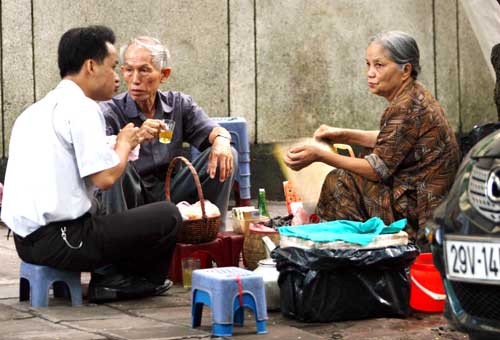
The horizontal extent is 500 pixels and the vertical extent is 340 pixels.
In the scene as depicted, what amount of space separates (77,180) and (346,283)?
4.50 ft

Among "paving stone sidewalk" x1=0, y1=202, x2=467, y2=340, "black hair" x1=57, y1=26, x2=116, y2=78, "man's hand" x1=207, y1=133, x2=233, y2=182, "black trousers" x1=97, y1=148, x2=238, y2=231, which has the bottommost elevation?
"paving stone sidewalk" x1=0, y1=202, x2=467, y2=340

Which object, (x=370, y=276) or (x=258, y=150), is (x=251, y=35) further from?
(x=370, y=276)

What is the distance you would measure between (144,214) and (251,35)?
5104mm

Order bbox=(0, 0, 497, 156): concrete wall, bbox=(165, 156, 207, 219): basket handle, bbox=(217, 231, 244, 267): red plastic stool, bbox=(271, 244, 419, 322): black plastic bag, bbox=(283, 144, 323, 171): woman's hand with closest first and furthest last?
bbox=(271, 244, 419, 322): black plastic bag, bbox=(283, 144, 323, 171): woman's hand, bbox=(165, 156, 207, 219): basket handle, bbox=(217, 231, 244, 267): red plastic stool, bbox=(0, 0, 497, 156): concrete wall

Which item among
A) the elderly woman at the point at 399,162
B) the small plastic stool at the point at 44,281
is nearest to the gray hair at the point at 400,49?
the elderly woman at the point at 399,162

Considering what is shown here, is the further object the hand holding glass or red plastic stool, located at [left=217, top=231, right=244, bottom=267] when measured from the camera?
red plastic stool, located at [left=217, top=231, right=244, bottom=267]

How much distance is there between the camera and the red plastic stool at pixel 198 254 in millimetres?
6922

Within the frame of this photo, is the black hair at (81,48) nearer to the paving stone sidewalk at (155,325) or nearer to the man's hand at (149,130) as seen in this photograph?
the man's hand at (149,130)

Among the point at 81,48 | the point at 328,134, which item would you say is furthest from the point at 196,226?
the point at 81,48

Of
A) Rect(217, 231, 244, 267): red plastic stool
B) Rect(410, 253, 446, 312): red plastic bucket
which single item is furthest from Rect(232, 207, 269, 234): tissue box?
Rect(410, 253, 446, 312): red plastic bucket

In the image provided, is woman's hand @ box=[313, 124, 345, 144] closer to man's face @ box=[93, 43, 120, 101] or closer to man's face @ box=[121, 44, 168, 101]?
man's face @ box=[121, 44, 168, 101]

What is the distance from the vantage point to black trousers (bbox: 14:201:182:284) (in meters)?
6.11

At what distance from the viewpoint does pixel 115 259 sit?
6.28 m

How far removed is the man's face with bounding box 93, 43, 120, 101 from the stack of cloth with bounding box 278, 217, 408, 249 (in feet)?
3.78
